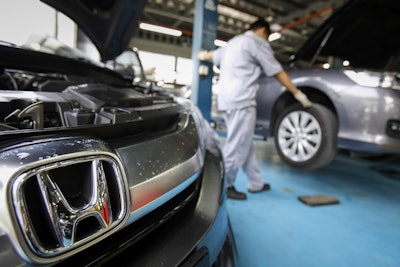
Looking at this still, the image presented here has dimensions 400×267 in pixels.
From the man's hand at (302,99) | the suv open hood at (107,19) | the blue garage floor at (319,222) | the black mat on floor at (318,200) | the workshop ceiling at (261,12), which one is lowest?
the blue garage floor at (319,222)

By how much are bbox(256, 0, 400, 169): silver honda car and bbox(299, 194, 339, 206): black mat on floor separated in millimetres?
298

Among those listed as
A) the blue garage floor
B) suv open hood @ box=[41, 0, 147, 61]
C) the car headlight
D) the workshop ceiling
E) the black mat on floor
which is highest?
the workshop ceiling

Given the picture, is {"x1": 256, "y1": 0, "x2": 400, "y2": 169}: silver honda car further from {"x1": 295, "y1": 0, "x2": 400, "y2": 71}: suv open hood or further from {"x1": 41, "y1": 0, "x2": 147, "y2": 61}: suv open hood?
{"x1": 41, "y1": 0, "x2": 147, "y2": 61}: suv open hood

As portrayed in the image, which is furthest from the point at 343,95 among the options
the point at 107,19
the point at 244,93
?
the point at 107,19

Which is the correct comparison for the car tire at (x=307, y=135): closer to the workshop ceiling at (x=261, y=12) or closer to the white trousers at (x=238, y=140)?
the white trousers at (x=238, y=140)

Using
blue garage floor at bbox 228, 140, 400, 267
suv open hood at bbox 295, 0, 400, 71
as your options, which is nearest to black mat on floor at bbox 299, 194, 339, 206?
blue garage floor at bbox 228, 140, 400, 267

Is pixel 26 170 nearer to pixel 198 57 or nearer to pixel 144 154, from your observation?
pixel 144 154

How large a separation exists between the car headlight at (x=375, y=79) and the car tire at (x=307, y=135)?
1.05 ft

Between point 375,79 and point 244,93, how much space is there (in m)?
0.93

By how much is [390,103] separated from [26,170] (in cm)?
209

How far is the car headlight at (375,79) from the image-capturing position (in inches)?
70.4

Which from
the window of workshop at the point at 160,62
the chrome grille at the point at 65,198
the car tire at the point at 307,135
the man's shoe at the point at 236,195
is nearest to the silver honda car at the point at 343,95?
the car tire at the point at 307,135

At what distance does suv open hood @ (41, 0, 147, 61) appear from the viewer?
1.28m

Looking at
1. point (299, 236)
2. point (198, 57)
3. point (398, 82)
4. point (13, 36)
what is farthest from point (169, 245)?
point (198, 57)
